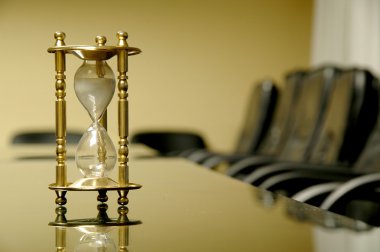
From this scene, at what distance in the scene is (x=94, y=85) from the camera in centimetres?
130

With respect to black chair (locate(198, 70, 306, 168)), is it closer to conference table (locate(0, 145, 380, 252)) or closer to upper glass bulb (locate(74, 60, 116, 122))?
conference table (locate(0, 145, 380, 252))

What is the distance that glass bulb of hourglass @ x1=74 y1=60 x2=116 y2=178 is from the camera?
1307 mm

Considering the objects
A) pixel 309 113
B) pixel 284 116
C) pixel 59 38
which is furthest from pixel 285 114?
pixel 59 38

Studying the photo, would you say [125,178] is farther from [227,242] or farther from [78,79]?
[227,242]

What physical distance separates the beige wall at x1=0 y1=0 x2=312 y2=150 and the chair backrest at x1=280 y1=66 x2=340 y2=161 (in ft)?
7.68

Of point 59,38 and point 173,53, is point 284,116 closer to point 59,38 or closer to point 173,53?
point 173,53

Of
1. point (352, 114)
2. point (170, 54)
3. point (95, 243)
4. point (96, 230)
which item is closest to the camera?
point (95, 243)

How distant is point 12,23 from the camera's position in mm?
7410

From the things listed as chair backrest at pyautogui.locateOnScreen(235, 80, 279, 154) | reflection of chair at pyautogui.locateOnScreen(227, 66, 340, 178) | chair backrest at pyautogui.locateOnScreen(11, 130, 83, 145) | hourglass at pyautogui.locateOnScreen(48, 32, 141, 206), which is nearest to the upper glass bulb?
hourglass at pyautogui.locateOnScreen(48, 32, 141, 206)

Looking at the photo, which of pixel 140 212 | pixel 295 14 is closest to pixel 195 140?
pixel 295 14

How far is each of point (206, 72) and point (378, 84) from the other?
3856mm

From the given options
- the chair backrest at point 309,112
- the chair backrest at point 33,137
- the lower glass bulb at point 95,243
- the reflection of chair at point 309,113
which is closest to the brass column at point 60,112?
the lower glass bulb at point 95,243

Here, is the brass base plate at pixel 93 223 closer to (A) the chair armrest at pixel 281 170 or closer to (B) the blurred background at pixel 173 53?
(A) the chair armrest at pixel 281 170

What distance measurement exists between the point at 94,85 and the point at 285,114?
4.67 metres
